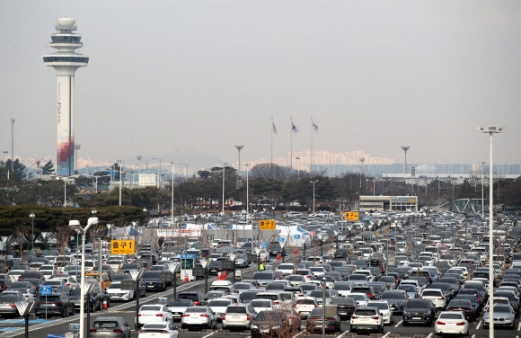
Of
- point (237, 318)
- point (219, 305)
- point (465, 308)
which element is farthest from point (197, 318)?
point (465, 308)

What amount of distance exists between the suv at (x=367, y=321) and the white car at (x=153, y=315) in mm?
7208

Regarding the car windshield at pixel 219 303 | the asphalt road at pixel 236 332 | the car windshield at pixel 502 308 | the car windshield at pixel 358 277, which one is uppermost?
the car windshield at pixel 358 277

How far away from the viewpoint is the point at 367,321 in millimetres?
41500

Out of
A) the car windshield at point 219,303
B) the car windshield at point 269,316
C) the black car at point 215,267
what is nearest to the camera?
the car windshield at point 269,316

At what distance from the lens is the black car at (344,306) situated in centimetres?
4631

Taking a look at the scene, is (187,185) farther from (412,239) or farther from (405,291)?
(405,291)

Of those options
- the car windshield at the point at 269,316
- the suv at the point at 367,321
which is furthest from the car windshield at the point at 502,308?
the car windshield at the point at 269,316

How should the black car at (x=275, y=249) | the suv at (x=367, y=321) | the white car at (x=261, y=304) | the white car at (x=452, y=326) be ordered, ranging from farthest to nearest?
the black car at (x=275, y=249)
the white car at (x=261, y=304)
the suv at (x=367, y=321)
the white car at (x=452, y=326)

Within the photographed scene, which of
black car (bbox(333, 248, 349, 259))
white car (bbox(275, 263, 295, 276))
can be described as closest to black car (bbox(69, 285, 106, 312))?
white car (bbox(275, 263, 295, 276))

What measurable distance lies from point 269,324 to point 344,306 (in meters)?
8.51

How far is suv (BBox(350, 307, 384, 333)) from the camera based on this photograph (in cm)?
4150

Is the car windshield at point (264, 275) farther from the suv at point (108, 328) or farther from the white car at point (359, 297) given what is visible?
the suv at point (108, 328)

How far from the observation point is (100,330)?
3616cm

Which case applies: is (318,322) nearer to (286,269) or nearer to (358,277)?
(358,277)
